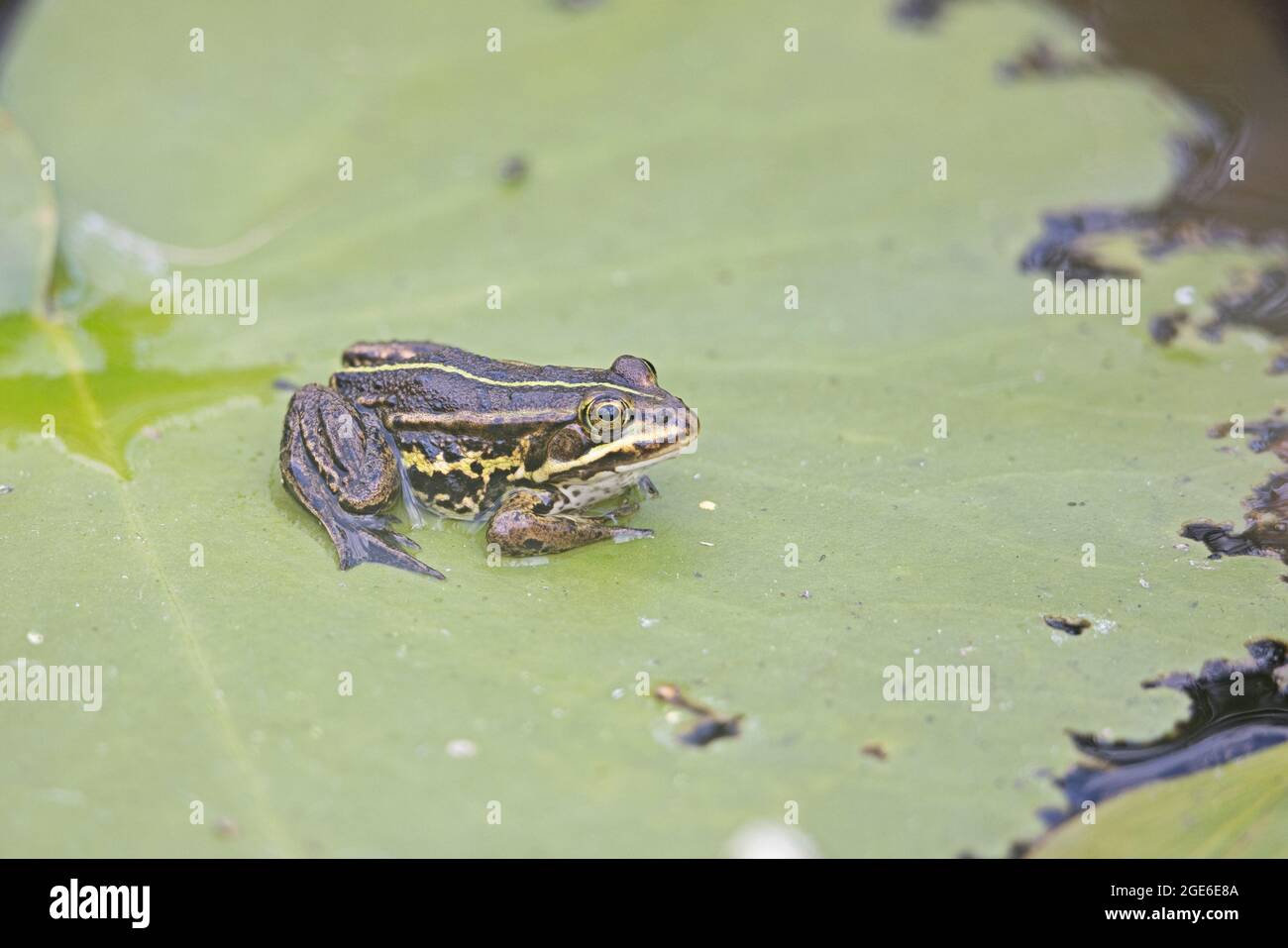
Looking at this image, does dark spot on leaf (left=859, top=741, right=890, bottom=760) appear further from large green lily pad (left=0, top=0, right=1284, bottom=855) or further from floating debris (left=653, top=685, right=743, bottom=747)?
floating debris (left=653, top=685, right=743, bottom=747)

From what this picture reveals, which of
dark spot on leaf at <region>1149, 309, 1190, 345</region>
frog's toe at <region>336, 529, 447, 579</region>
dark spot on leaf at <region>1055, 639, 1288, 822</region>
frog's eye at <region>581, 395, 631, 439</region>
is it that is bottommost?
dark spot on leaf at <region>1055, 639, 1288, 822</region>

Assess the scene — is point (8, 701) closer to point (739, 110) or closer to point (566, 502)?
point (566, 502)

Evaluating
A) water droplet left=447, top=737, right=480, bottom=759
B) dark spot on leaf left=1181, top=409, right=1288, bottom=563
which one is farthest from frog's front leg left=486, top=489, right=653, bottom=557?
dark spot on leaf left=1181, top=409, right=1288, bottom=563

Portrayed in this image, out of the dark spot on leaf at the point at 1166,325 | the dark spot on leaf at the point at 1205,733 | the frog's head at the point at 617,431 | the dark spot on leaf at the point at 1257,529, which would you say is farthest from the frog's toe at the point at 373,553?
the dark spot on leaf at the point at 1166,325

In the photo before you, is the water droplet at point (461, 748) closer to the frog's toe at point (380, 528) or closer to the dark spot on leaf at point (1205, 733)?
the frog's toe at point (380, 528)

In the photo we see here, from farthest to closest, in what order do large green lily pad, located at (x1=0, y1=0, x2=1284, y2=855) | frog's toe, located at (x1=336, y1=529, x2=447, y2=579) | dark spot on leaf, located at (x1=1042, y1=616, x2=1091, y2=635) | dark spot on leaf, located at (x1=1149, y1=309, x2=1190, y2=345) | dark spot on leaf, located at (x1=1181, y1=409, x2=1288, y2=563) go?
dark spot on leaf, located at (x1=1149, y1=309, x2=1190, y2=345) < dark spot on leaf, located at (x1=1181, y1=409, x2=1288, y2=563) < frog's toe, located at (x1=336, y1=529, x2=447, y2=579) < dark spot on leaf, located at (x1=1042, y1=616, x2=1091, y2=635) < large green lily pad, located at (x1=0, y1=0, x2=1284, y2=855)

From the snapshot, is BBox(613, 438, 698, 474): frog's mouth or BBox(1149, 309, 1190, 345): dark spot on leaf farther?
BBox(1149, 309, 1190, 345): dark spot on leaf

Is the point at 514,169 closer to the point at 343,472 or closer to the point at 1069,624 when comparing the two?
the point at 343,472

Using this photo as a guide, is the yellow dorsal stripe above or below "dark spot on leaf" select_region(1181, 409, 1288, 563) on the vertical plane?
above
